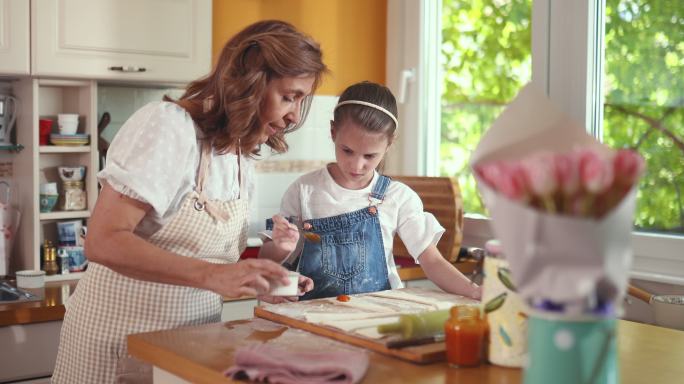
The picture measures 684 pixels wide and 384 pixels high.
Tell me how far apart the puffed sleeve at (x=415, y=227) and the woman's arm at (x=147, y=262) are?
837 millimetres

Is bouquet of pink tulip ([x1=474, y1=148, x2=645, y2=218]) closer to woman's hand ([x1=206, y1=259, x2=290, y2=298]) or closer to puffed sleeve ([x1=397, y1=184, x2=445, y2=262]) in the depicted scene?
woman's hand ([x1=206, y1=259, x2=290, y2=298])

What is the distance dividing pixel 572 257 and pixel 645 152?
6.91 ft

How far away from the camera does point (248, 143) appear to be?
1.92 metres

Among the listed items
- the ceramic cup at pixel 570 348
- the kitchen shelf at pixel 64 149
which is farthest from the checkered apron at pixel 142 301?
the kitchen shelf at pixel 64 149

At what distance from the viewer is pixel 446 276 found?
7.22 ft

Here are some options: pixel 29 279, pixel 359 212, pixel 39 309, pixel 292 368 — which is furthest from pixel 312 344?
pixel 29 279

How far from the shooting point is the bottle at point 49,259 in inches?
119

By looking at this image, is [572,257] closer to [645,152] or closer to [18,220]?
[645,152]

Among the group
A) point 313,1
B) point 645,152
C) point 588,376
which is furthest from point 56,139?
point 588,376

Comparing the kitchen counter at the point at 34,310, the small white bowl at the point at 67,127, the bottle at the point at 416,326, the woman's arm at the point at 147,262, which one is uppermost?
the small white bowl at the point at 67,127

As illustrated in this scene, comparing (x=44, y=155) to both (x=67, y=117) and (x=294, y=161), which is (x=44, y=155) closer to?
(x=67, y=117)

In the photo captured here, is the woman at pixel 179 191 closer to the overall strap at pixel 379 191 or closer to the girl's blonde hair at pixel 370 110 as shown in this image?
the girl's blonde hair at pixel 370 110

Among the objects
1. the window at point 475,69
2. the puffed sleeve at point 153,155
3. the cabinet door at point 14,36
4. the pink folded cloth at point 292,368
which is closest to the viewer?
the pink folded cloth at point 292,368

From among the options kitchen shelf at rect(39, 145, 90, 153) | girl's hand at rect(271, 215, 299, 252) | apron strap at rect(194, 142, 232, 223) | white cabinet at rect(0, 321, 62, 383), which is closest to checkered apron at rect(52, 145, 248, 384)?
apron strap at rect(194, 142, 232, 223)
